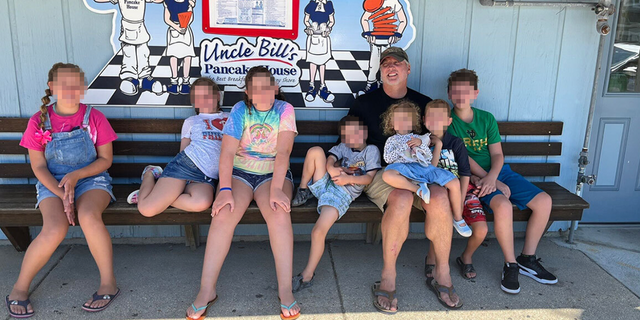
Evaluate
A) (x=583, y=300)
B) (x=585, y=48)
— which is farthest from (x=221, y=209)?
(x=585, y=48)

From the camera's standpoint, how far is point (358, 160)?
9.29 ft

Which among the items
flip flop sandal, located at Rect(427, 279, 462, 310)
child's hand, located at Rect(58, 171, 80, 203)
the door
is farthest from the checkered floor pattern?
the door

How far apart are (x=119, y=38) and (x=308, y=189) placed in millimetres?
1610

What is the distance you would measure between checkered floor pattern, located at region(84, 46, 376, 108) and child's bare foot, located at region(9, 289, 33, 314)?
127cm

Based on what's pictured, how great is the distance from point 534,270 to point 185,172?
2231mm

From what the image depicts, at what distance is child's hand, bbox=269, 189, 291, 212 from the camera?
254 centimetres

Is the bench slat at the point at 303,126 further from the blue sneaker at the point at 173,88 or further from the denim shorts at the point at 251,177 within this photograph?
the denim shorts at the point at 251,177

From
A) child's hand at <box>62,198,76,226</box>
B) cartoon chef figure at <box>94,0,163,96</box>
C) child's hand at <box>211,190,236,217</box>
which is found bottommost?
child's hand at <box>62,198,76,226</box>

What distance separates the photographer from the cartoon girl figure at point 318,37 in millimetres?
3076

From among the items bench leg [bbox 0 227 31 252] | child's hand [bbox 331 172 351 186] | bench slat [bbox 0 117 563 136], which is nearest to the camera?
child's hand [bbox 331 172 351 186]

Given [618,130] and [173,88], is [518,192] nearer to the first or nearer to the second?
[618,130]

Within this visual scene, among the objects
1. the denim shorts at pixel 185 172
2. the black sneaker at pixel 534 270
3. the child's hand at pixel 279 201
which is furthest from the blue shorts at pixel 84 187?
the black sneaker at pixel 534 270

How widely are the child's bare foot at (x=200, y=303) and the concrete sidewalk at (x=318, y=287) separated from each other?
89 millimetres

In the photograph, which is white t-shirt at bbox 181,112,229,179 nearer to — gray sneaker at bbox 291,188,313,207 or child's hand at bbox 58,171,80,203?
gray sneaker at bbox 291,188,313,207
